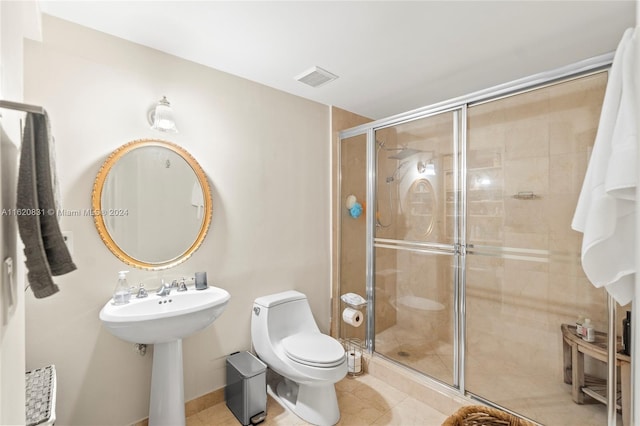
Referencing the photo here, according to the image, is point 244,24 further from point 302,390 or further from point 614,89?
point 302,390

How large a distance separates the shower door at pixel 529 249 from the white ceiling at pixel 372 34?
0.33 m

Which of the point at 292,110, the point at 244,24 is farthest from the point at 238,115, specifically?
the point at 244,24

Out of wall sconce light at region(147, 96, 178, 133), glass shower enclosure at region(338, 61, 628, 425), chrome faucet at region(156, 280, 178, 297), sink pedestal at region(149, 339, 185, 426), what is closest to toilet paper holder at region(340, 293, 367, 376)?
glass shower enclosure at region(338, 61, 628, 425)

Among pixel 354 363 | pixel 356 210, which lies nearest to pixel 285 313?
pixel 354 363

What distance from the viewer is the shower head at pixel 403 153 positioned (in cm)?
247

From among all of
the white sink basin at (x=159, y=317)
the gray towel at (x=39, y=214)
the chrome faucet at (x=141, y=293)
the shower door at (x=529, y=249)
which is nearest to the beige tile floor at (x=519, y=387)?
the shower door at (x=529, y=249)

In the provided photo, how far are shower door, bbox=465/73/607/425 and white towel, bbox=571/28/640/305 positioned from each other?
637mm

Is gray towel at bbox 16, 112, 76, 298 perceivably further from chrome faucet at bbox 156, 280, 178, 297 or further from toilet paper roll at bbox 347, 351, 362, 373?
toilet paper roll at bbox 347, 351, 362, 373

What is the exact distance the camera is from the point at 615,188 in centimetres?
102

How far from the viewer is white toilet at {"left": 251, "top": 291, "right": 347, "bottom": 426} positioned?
193 centimetres

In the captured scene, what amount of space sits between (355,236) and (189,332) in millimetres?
1686

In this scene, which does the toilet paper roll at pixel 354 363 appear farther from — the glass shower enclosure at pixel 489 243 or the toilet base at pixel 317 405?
the toilet base at pixel 317 405

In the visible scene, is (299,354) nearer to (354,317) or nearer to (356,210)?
(354,317)

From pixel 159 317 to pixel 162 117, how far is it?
Result: 1.12m
